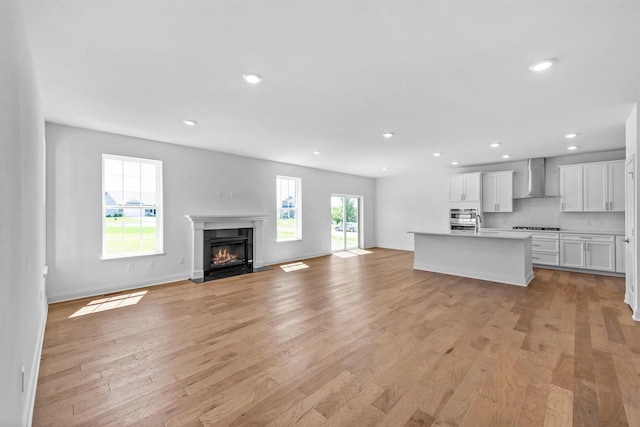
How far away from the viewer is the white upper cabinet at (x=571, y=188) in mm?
6301

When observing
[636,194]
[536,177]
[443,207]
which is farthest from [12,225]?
[443,207]

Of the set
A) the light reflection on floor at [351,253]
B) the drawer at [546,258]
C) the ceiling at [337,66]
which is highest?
the ceiling at [337,66]

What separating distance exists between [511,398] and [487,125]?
3758 millimetres

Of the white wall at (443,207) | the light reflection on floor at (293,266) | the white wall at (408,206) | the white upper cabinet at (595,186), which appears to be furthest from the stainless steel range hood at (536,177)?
the light reflection on floor at (293,266)

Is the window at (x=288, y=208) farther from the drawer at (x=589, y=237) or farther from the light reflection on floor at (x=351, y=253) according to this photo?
the drawer at (x=589, y=237)

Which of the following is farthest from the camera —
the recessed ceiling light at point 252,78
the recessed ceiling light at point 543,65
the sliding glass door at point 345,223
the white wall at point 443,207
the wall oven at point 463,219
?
the sliding glass door at point 345,223

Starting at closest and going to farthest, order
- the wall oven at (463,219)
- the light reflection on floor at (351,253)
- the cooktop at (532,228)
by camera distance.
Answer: the cooktop at (532,228)
the wall oven at (463,219)
the light reflection on floor at (351,253)

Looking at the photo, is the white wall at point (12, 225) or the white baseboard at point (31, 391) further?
the white baseboard at point (31, 391)

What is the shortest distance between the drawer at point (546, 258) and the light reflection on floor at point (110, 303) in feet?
27.3

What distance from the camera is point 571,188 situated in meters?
6.38

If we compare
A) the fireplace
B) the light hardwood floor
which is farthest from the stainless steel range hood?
the fireplace

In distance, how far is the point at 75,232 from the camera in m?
4.44

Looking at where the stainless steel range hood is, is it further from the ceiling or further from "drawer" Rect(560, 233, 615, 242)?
the ceiling

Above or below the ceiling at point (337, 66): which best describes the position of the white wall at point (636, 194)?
below
